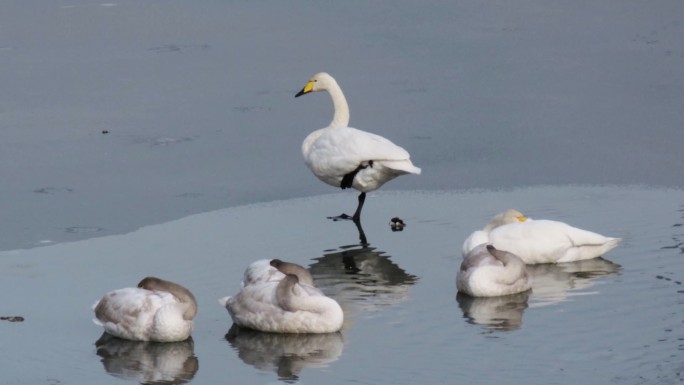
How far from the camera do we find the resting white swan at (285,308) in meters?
8.30

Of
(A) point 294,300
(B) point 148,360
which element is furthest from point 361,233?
(B) point 148,360

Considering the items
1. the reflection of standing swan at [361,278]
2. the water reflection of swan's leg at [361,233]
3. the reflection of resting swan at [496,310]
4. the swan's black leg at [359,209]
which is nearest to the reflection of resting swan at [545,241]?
the reflection of standing swan at [361,278]

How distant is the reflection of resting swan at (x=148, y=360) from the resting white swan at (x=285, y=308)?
1.29 ft

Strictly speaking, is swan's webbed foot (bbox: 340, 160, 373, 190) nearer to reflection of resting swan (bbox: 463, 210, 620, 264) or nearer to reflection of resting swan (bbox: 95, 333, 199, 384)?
reflection of resting swan (bbox: 463, 210, 620, 264)

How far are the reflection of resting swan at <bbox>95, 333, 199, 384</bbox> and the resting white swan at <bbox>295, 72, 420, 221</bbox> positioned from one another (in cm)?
329

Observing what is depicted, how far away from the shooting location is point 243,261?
988 centimetres

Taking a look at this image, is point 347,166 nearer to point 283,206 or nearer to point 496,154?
point 283,206

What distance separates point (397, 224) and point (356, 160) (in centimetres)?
72

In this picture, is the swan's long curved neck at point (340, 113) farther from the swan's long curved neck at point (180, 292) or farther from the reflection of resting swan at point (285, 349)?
the swan's long curved neck at point (180, 292)

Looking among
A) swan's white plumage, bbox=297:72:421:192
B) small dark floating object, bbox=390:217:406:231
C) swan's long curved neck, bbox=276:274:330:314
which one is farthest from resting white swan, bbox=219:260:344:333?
swan's white plumage, bbox=297:72:421:192

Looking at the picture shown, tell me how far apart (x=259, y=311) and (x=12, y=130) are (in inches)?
219

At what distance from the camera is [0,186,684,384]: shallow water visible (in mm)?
7641

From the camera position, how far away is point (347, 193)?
40.5 feet

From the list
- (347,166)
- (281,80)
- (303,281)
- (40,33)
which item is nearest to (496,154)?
(347,166)
